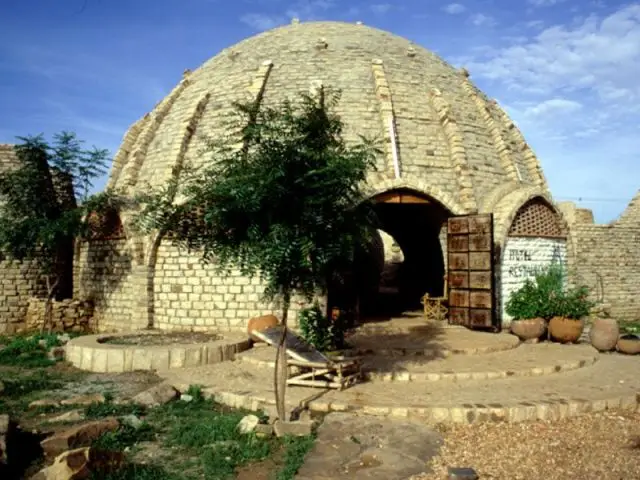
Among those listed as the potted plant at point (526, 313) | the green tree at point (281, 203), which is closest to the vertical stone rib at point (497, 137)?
the potted plant at point (526, 313)

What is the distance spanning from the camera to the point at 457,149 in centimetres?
1514

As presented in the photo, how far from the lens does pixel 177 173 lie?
14656 millimetres

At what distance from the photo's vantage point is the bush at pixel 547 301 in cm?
1278

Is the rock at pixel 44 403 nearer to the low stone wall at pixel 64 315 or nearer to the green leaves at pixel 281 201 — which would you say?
the green leaves at pixel 281 201

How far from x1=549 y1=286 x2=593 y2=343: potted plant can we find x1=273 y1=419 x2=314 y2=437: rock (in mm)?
8330

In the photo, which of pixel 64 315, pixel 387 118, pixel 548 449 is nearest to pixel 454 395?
pixel 548 449

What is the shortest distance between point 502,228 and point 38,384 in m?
11.6

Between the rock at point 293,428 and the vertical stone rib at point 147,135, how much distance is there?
37.4 feet

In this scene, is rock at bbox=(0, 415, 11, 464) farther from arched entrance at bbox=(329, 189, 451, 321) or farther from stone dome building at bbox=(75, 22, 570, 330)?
arched entrance at bbox=(329, 189, 451, 321)

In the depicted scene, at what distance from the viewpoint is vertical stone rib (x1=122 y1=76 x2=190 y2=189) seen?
16.1 m

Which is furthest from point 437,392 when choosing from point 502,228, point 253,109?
point 502,228

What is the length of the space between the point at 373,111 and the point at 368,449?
1123 cm

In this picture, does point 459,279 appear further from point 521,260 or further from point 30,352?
point 30,352

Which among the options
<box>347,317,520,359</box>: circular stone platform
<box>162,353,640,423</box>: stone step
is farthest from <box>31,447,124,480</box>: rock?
<box>347,317,520,359</box>: circular stone platform
